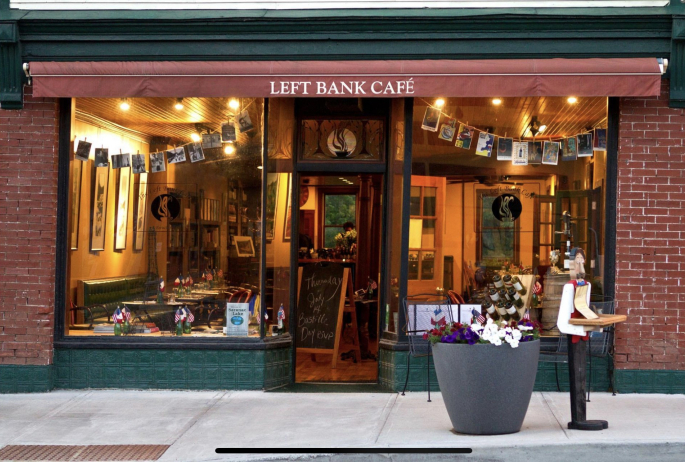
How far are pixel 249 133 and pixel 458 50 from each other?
2.50 meters

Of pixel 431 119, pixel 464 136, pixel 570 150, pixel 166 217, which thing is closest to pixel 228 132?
pixel 166 217

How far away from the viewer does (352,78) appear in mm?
8664

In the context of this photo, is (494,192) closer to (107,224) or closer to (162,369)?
(162,369)

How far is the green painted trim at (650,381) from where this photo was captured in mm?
8820

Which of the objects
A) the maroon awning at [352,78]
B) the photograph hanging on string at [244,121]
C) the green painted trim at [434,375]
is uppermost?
the maroon awning at [352,78]

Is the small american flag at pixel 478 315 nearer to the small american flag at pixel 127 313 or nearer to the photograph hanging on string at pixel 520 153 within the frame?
the photograph hanging on string at pixel 520 153

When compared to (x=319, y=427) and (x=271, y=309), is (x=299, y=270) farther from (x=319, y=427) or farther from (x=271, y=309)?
(x=319, y=427)

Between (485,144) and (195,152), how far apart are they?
10.8ft

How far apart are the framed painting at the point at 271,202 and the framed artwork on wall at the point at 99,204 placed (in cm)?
188

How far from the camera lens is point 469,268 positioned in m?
9.38

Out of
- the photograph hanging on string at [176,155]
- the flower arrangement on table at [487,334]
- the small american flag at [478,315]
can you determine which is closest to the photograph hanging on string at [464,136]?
the small american flag at [478,315]

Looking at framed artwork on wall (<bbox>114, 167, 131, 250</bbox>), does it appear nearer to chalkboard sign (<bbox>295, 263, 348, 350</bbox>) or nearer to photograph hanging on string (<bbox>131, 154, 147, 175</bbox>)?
photograph hanging on string (<bbox>131, 154, 147, 175</bbox>)

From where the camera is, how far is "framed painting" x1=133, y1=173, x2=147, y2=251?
957cm

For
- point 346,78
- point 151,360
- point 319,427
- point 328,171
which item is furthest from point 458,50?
point 151,360
